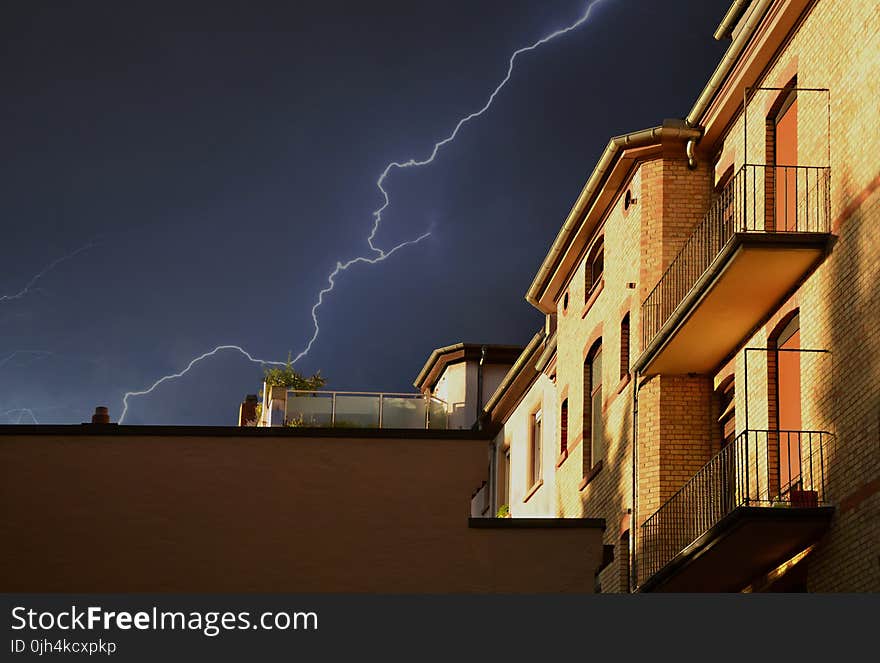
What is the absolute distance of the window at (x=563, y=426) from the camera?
1112 inches

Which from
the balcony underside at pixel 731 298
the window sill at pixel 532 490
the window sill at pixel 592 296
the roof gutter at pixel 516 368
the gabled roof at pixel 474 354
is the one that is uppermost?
the gabled roof at pixel 474 354

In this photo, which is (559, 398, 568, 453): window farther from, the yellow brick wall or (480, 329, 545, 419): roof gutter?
the yellow brick wall

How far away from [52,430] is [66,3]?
61673mm

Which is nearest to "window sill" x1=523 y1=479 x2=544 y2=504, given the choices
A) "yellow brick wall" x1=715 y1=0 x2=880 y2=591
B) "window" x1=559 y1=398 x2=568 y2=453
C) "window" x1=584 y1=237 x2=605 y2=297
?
"window" x1=559 y1=398 x2=568 y2=453

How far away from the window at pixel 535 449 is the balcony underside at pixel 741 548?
1238 cm

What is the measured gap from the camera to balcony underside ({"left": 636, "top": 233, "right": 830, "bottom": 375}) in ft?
57.0

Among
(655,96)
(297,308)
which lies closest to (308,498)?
(655,96)

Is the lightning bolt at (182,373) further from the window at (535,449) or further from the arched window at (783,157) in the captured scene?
the arched window at (783,157)

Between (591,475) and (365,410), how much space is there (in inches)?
210

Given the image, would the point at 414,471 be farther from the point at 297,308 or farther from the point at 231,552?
the point at 297,308

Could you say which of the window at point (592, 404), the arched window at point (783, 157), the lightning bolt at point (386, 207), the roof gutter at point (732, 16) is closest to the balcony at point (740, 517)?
the arched window at point (783, 157)

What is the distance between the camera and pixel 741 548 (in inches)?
688

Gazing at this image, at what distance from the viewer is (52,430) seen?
60.6 feet

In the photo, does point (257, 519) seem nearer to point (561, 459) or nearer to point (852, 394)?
point (852, 394)
